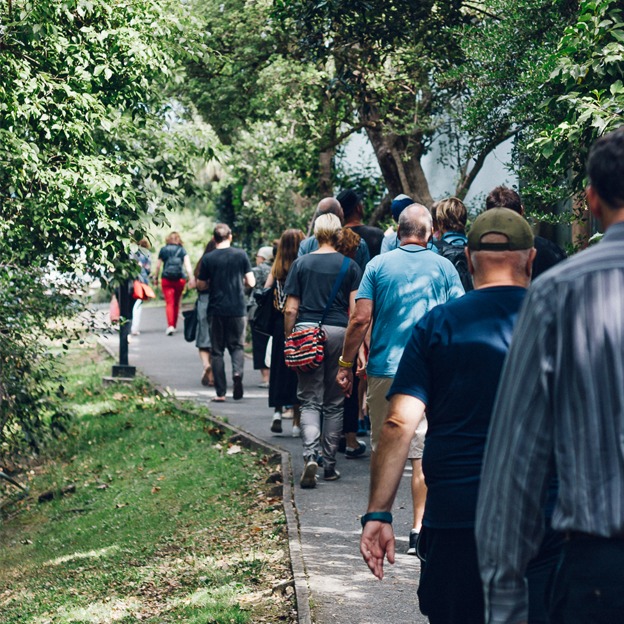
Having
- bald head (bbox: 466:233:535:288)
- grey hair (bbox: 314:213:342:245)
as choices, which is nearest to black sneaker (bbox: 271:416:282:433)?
grey hair (bbox: 314:213:342:245)

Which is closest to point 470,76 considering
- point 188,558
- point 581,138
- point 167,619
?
point 581,138

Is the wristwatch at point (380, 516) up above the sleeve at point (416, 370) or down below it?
below

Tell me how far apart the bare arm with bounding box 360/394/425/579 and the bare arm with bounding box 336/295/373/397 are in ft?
10.4

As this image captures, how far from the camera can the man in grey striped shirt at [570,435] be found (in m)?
2.27

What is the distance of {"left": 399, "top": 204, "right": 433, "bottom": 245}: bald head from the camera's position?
6.39 m

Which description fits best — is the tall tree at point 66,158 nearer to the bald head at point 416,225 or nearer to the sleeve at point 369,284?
the sleeve at point 369,284

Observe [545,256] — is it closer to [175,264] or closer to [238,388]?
[238,388]

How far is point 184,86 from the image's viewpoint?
661 inches

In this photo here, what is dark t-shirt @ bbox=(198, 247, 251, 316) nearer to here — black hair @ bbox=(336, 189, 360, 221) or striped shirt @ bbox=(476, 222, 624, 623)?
black hair @ bbox=(336, 189, 360, 221)

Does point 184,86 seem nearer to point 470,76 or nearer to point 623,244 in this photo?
point 470,76

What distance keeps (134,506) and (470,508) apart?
6.59 m

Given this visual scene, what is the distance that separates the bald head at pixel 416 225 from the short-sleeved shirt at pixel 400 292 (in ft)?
0.15

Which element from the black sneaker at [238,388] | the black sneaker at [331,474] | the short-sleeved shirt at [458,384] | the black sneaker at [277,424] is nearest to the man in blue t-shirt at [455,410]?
the short-sleeved shirt at [458,384]

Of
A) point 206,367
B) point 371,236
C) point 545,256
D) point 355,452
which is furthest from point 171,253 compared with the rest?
point 545,256
